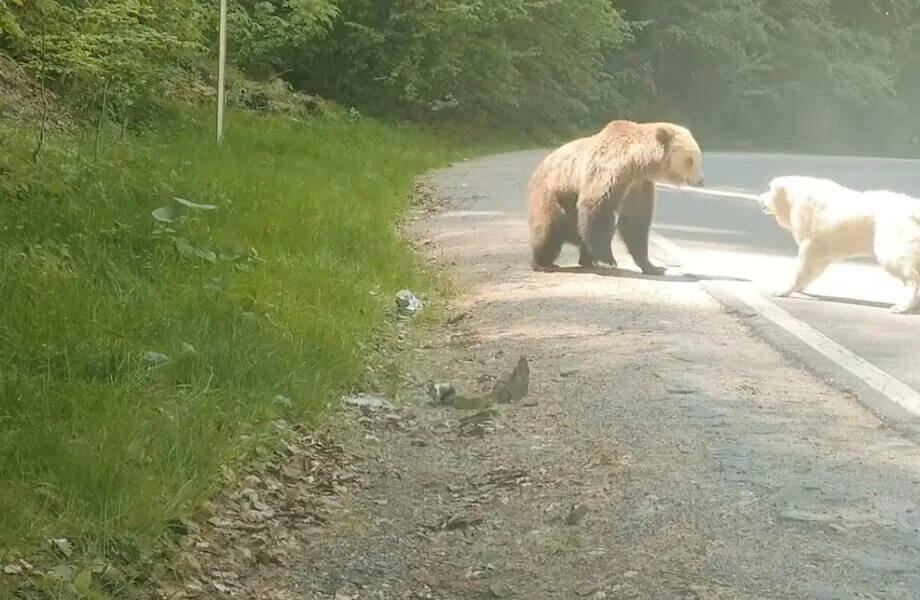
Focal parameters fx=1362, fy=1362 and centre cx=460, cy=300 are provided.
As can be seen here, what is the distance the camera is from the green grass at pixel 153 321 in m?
4.41

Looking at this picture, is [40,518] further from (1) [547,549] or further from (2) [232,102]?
(2) [232,102]

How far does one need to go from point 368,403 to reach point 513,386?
2.25 ft

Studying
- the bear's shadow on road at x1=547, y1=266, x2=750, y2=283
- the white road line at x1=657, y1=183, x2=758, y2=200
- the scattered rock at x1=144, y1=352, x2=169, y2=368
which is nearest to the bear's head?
the bear's shadow on road at x1=547, y1=266, x2=750, y2=283

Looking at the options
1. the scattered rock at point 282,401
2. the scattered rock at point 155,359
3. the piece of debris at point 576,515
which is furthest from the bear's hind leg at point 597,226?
the piece of debris at point 576,515

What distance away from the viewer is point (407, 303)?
8742 millimetres

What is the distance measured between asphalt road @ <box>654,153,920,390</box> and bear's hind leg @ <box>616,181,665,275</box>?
51 cm

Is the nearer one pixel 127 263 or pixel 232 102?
pixel 127 263

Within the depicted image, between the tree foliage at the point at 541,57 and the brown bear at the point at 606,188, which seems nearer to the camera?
the brown bear at the point at 606,188

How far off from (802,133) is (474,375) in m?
38.8

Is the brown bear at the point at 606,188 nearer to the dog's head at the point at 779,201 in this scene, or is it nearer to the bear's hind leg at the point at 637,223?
the bear's hind leg at the point at 637,223

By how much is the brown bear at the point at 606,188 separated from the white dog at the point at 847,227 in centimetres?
80

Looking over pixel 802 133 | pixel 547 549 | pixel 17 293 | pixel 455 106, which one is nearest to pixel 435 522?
pixel 547 549

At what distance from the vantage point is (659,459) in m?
5.20

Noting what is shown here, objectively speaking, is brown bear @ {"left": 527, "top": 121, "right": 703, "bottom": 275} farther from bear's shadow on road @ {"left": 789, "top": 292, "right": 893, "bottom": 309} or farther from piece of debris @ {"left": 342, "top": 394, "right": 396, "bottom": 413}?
piece of debris @ {"left": 342, "top": 394, "right": 396, "bottom": 413}
